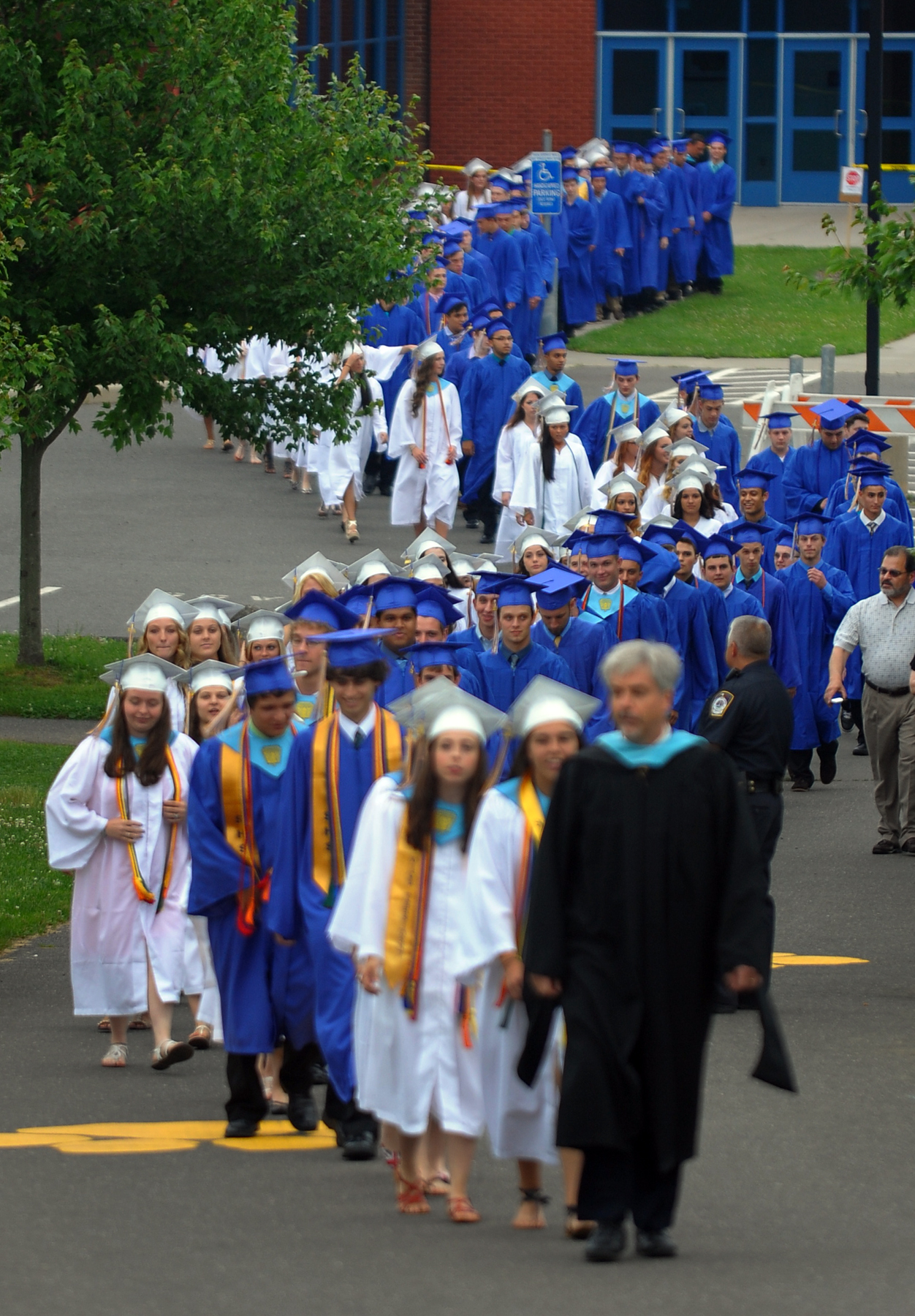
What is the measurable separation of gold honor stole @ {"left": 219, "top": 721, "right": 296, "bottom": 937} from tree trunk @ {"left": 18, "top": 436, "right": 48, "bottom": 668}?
8.53m

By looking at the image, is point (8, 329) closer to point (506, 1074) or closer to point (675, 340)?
point (506, 1074)

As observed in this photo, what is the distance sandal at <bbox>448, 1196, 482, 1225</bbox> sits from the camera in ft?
20.2

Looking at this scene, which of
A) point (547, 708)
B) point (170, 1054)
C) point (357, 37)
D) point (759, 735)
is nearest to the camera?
point (547, 708)

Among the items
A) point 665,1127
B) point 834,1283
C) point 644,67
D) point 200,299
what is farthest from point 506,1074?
point 644,67

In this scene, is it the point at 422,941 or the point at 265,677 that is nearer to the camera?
the point at 422,941

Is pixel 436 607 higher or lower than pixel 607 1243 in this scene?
higher

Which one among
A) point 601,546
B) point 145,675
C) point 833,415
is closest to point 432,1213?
point 145,675

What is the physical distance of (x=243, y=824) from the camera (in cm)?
751

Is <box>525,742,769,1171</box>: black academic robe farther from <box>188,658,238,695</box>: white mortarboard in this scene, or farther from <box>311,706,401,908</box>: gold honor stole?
<box>188,658,238,695</box>: white mortarboard

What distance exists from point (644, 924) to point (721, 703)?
149 inches

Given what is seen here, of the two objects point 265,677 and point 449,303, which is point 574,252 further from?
point 265,677

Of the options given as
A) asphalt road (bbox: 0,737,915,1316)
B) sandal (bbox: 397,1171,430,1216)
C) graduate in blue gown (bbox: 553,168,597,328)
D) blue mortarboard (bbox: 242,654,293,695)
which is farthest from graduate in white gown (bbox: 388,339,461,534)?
sandal (bbox: 397,1171,430,1216)

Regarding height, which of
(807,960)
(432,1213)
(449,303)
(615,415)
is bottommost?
(807,960)

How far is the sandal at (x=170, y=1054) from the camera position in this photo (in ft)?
26.9
